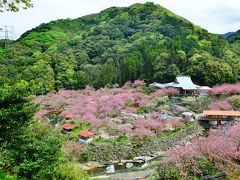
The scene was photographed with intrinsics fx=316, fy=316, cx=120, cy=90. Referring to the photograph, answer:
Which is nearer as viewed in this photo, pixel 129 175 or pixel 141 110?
pixel 129 175

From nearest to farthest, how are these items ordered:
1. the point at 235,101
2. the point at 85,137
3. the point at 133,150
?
the point at 133,150 < the point at 85,137 < the point at 235,101

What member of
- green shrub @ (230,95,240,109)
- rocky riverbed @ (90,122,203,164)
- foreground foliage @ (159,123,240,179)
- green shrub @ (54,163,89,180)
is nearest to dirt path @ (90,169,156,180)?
rocky riverbed @ (90,122,203,164)

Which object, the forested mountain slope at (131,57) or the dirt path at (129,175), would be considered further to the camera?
the forested mountain slope at (131,57)

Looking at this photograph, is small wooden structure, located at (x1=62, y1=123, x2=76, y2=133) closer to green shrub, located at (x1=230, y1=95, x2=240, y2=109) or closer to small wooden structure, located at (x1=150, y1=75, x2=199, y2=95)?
small wooden structure, located at (x1=150, y1=75, x2=199, y2=95)

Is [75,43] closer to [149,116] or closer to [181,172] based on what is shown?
[149,116]

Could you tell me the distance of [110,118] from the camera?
133 ft

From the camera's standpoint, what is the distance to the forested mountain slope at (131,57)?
55.3 m

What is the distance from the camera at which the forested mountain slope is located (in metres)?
55.3

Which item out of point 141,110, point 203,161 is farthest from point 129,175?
point 141,110

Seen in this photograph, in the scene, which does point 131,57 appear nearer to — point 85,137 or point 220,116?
point 220,116

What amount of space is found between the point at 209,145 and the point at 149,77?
3902 cm

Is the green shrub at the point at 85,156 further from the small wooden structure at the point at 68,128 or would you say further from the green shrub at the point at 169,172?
the green shrub at the point at 169,172

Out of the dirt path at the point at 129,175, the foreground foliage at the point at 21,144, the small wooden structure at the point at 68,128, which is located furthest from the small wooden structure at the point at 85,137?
the foreground foliage at the point at 21,144

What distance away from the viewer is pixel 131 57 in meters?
63.7
